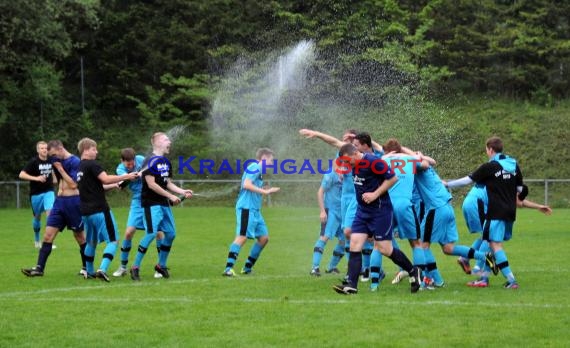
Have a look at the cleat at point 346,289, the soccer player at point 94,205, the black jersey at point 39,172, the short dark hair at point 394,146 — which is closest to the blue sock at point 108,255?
the soccer player at point 94,205

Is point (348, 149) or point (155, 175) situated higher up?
point (348, 149)

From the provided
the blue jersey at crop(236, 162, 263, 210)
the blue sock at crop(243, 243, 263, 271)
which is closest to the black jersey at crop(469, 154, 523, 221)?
the blue jersey at crop(236, 162, 263, 210)

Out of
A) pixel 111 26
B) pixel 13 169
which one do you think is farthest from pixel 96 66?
pixel 13 169

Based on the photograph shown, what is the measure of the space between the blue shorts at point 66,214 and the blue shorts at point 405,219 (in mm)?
5025

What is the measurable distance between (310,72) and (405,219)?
95.5 feet

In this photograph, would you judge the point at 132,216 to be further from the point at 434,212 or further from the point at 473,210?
the point at 473,210

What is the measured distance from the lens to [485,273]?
1235 cm

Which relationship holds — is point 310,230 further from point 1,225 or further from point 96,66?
point 96,66

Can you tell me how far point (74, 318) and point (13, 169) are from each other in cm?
3156

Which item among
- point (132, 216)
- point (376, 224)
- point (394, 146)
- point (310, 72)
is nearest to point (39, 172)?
point (132, 216)

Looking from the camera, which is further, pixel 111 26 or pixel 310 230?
pixel 111 26

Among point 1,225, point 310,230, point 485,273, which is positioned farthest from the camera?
point 1,225

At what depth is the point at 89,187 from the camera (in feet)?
44.4

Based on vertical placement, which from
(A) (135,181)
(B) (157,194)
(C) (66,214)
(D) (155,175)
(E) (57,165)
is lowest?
(C) (66,214)
